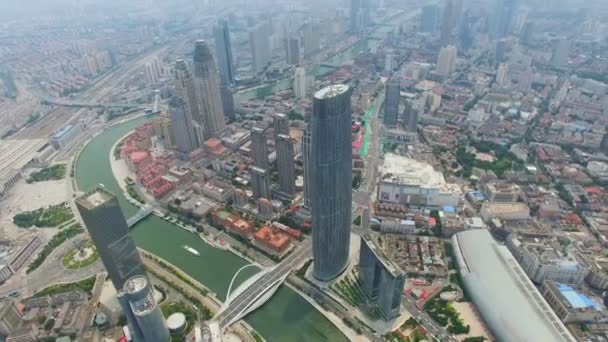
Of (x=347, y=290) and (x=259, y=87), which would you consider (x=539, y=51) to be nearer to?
(x=259, y=87)

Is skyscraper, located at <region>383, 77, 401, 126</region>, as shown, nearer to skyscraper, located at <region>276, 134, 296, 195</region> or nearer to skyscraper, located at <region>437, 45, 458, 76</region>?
skyscraper, located at <region>276, 134, 296, 195</region>

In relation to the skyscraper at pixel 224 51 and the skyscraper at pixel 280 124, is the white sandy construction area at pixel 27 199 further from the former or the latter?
the skyscraper at pixel 224 51

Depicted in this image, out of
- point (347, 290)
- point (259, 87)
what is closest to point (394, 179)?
point (347, 290)

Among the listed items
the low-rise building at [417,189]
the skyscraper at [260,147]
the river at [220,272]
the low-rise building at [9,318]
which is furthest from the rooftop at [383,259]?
the low-rise building at [9,318]

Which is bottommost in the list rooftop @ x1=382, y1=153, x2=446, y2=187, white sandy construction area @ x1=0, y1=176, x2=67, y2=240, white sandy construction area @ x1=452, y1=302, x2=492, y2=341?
white sandy construction area @ x1=452, y1=302, x2=492, y2=341

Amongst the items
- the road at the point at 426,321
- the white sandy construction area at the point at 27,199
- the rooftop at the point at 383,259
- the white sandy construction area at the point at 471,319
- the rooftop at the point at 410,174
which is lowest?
the white sandy construction area at the point at 471,319

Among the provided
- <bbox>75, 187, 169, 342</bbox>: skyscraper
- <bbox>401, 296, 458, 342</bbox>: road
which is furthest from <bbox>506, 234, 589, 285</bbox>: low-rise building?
<bbox>75, 187, 169, 342</bbox>: skyscraper
